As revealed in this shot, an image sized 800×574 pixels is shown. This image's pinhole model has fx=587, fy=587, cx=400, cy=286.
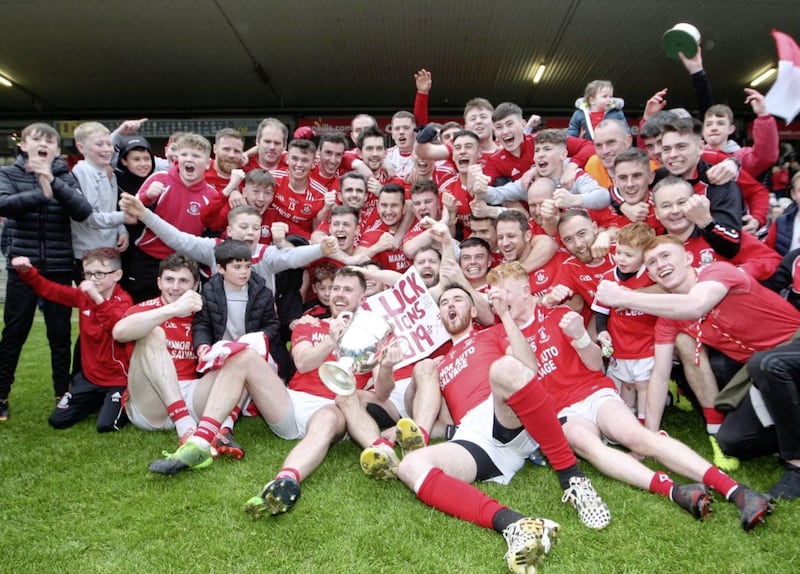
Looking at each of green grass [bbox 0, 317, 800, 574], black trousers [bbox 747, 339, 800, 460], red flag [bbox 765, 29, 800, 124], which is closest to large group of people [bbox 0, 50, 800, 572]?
black trousers [bbox 747, 339, 800, 460]

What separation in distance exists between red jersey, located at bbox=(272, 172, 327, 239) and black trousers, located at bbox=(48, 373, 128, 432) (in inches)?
89.8

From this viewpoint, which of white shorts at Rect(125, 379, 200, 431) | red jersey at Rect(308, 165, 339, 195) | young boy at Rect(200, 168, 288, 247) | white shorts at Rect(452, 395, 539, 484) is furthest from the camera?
red jersey at Rect(308, 165, 339, 195)

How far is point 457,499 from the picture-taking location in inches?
124

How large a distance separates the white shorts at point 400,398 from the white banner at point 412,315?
167 mm

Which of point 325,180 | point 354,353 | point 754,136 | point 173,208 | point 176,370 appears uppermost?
point 754,136

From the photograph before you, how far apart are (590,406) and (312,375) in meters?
2.01

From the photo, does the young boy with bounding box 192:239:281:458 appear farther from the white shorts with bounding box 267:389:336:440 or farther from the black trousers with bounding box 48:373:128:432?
the black trousers with bounding box 48:373:128:432

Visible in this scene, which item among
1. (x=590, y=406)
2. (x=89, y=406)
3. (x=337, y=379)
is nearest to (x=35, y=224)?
(x=89, y=406)

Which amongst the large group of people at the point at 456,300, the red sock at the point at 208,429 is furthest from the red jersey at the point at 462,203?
the red sock at the point at 208,429

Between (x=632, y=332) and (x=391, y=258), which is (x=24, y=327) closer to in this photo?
(x=391, y=258)

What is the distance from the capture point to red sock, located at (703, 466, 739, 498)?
320cm

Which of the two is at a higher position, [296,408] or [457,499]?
[296,408]

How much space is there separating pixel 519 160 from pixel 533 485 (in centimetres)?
346

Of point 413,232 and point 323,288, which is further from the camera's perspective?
point 413,232
